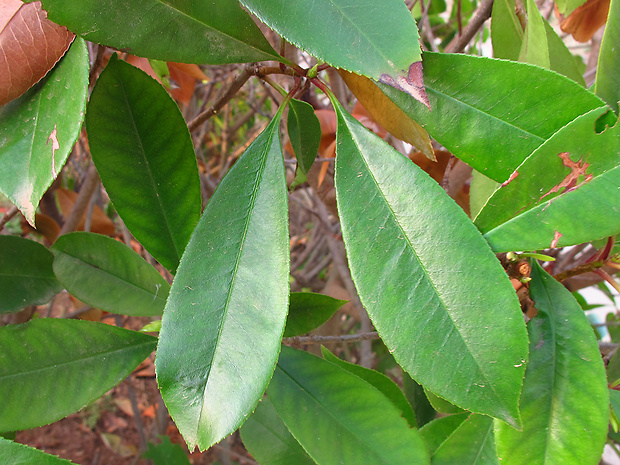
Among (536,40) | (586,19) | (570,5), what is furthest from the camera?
(586,19)

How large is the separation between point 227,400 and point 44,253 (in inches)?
18.3

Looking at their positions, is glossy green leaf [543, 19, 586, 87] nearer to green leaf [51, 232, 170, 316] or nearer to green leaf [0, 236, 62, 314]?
green leaf [51, 232, 170, 316]

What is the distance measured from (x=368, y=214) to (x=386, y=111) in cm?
16

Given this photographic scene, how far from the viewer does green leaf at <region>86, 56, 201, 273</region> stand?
46cm

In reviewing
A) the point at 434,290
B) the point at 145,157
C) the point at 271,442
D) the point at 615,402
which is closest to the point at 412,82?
the point at 434,290

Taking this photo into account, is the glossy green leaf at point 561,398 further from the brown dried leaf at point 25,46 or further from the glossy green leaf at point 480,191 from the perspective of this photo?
the brown dried leaf at point 25,46

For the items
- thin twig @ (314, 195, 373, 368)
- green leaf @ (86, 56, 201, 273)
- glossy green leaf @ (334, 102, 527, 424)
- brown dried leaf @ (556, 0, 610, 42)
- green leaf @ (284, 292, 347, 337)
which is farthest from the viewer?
thin twig @ (314, 195, 373, 368)

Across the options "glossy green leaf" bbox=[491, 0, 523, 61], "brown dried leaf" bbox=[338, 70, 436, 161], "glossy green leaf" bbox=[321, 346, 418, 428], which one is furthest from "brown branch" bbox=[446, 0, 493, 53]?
"glossy green leaf" bbox=[321, 346, 418, 428]

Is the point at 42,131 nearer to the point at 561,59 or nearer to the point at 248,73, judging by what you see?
the point at 248,73

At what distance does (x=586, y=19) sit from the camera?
854 mm

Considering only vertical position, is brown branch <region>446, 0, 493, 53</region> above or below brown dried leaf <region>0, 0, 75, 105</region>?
above

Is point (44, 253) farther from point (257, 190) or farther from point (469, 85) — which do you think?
point (469, 85)

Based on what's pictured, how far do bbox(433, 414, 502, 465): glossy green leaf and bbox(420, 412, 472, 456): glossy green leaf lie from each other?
0.08 m

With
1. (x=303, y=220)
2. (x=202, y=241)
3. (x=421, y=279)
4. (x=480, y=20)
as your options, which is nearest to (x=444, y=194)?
(x=421, y=279)
